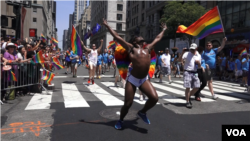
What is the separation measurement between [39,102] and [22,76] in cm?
153

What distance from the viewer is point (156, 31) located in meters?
42.2

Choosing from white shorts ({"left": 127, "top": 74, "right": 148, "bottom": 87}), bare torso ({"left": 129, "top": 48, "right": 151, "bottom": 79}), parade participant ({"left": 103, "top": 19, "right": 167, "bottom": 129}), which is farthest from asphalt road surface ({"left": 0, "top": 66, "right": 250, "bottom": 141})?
bare torso ({"left": 129, "top": 48, "right": 151, "bottom": 79})

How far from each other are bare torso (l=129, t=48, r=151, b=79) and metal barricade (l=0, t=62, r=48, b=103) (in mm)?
4390

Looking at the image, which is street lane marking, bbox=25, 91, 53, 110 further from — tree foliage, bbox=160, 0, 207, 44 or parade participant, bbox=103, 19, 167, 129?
tree foliage, bbox=160, 0, 207, 44

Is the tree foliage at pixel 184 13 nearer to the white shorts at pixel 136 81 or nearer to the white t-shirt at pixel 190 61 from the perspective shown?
the white t-shirt at pixel 190 61

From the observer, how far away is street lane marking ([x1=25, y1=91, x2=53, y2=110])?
577cm

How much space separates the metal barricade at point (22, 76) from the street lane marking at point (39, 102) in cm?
57

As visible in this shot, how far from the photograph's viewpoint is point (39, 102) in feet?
21.0

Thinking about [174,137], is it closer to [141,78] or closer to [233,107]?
[141,78]

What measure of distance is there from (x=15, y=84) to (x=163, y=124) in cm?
505

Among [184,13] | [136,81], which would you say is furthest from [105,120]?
[184,13]

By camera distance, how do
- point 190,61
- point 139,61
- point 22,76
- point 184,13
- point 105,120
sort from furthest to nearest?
1. point 184,13
2. point 22,76
3. point 190,61
4. point 105,120
5. point 139,61

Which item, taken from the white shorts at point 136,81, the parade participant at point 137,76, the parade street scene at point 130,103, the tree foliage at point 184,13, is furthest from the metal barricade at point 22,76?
the tree foliage at point 184,13

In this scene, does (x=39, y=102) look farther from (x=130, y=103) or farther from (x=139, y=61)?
(x=139, y=61)
